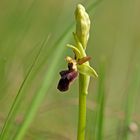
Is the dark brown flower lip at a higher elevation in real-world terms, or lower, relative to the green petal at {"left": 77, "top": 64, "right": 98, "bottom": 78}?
lower

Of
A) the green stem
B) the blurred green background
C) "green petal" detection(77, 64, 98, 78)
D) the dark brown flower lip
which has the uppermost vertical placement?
the blurred green background

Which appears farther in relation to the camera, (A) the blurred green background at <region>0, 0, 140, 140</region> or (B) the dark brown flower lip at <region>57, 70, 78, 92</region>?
(A) the blurred green background at <region>0, 0, 140, 140</region>

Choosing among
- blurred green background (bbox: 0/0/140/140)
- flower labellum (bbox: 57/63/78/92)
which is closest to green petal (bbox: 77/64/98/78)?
flower labellum (bbox: 57/63/78/92)

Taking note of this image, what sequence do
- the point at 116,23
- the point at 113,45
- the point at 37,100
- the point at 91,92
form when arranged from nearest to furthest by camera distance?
1. the point at 37,100
2. the point at 91,92
3. the point at 113,45
4. the point at 116,23

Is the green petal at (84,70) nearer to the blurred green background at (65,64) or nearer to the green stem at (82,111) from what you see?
the green stem at (82,111)

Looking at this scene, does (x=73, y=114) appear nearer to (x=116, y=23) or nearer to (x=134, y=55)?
(x=134, y=55)

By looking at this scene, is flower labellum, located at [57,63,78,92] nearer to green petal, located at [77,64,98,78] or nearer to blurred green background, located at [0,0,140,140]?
green petal, located at [77,64,98,78]

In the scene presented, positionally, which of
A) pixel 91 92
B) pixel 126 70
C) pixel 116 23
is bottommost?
pixel 91 92

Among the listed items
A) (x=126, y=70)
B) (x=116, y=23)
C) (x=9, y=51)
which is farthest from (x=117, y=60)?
(x=9, y=51)
